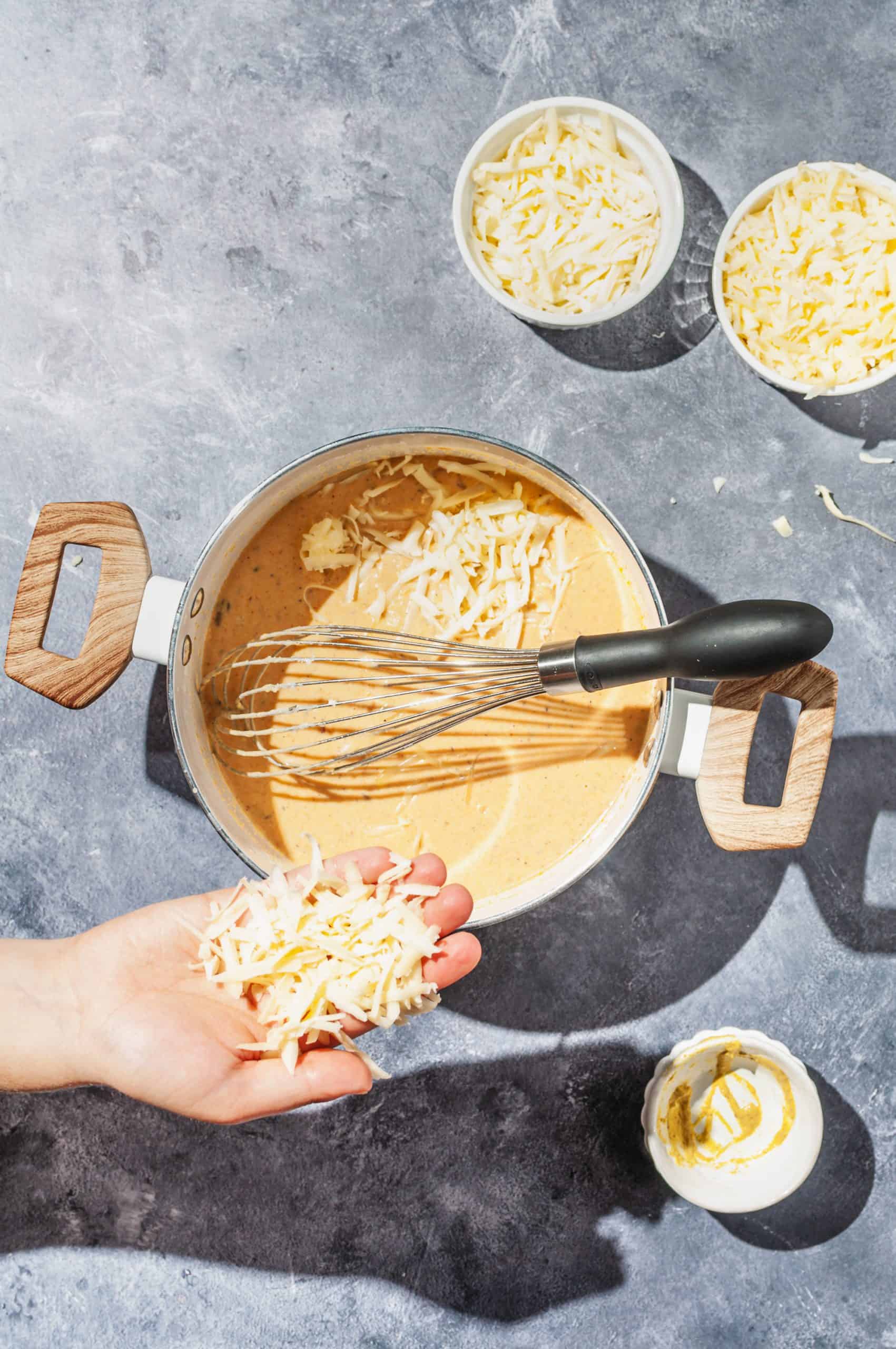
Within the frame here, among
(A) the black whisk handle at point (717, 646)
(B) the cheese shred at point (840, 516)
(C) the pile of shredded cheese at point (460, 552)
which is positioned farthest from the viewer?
(B) the cheese shred at point (840, 516)

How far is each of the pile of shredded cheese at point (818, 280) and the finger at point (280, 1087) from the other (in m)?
0.95

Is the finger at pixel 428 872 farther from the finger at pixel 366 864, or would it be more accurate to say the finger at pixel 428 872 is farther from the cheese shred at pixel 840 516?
the cheese shred at pixel 840 516

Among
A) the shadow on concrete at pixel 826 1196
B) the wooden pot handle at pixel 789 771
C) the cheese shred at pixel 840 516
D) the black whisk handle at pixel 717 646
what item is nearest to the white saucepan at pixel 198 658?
the wooden pot handle at pixel 789 771

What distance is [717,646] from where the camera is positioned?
0.96m

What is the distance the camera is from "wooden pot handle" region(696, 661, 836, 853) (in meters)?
1.11

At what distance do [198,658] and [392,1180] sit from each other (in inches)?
29.2

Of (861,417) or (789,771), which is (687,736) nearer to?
(789,771)

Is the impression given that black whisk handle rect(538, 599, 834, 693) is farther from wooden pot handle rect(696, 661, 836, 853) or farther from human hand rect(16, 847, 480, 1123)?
human hand rect(16, 847, 480, 1123)

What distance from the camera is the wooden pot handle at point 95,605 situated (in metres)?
1.14

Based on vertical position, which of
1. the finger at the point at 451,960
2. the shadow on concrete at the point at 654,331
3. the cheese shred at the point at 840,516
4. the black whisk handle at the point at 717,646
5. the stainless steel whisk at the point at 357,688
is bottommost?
the finger at the point at 451,960

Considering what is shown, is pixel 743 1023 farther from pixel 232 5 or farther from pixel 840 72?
pixel 232 5

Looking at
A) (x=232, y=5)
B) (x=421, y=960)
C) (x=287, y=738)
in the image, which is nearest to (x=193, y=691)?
(x=287, y=738)

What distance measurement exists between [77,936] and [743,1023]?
0.85 metres

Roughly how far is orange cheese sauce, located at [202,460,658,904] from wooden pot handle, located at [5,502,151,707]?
128 mm
